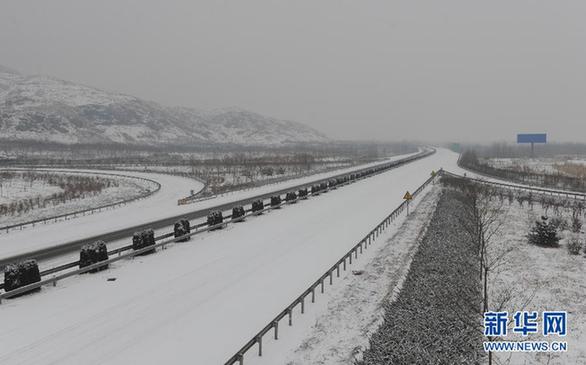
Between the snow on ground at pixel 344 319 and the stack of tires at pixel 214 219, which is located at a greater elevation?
the stack of tires at pixel 214 219

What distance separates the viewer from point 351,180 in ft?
221

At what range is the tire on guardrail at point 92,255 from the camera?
2021 cm

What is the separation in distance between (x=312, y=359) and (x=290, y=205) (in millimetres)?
31104

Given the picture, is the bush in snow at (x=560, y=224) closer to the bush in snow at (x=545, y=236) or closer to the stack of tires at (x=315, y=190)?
the bush in snow at (x=545, y=236)

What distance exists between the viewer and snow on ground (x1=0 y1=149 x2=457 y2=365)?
12430 mm

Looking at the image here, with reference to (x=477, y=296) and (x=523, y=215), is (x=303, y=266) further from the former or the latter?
(x=523, y=215)

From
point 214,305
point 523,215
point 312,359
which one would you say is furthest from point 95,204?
point 523,215

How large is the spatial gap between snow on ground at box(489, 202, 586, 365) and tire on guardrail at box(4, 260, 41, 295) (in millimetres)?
19085

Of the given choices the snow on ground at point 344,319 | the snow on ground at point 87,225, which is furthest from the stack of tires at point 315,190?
the snow on ground at point 344,319

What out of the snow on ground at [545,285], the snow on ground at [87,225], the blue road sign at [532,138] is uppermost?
the blue road sign at [532,138]

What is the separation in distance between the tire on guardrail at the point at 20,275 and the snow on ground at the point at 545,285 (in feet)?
62.6

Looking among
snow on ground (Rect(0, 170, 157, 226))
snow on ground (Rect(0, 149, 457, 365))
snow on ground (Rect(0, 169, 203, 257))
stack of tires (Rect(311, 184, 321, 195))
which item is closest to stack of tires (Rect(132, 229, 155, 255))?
snow on ground (Rect(0, 149, 457, 365))

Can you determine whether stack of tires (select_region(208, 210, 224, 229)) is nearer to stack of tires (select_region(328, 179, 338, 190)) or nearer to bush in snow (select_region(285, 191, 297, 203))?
bush in snow (select_region(285, 191, 297, 203))

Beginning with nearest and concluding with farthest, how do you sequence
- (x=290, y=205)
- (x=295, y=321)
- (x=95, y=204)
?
(x=295, y=321) < (x=290, y=205) < (x=95, y=204)
